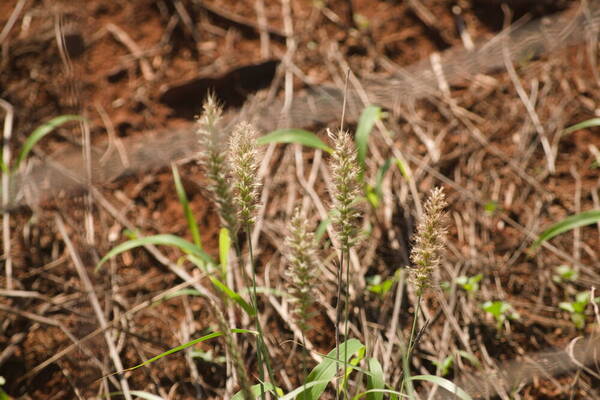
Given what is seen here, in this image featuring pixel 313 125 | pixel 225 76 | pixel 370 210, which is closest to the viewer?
pixel 370 210

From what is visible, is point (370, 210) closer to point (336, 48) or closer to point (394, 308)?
point (394, 308)

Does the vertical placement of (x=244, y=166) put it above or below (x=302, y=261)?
above

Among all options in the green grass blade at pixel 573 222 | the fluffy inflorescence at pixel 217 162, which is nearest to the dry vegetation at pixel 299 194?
the fluffy inflorescence at pixel 217 162

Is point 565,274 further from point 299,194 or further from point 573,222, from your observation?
point 299,194

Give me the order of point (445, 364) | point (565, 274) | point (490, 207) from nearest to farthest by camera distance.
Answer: point (445, 364)
point (565, 274)
point (490, 207)

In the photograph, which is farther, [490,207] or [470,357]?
[490,207]

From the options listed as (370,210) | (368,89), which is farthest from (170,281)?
(368,89)

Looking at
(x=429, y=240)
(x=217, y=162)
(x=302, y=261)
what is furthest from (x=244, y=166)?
(x=429, y=240)
